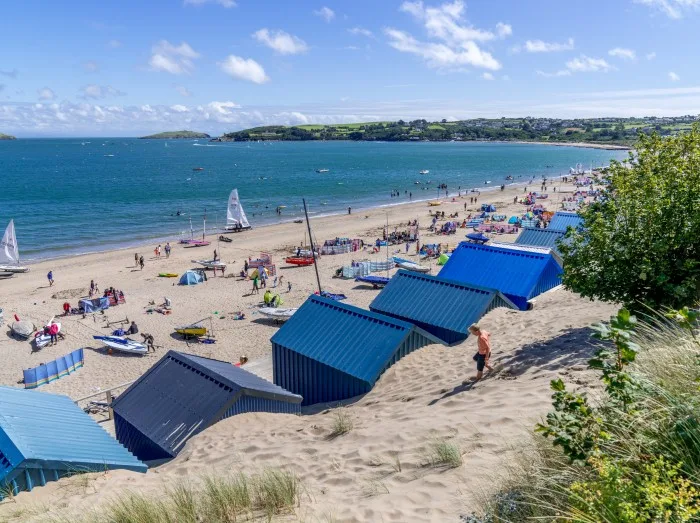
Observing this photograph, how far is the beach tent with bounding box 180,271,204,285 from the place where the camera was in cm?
3275

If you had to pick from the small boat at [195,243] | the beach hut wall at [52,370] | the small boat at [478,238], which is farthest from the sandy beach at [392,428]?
the small boat at [478,238]

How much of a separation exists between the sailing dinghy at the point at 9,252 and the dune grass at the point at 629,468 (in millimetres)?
40170

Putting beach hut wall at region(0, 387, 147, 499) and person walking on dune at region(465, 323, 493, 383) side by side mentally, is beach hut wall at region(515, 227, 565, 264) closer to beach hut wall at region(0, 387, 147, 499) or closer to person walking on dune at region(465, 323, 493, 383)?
person walking on dune at region(465, 323, 493, 383)

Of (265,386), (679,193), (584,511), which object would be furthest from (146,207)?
(584,511)

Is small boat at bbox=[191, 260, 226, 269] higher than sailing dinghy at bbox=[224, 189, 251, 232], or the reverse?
sailing dinghy at bbox=[224, 189, 251, 232]

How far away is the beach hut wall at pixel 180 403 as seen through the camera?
975 centimetres

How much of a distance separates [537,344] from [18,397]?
10.0 meters

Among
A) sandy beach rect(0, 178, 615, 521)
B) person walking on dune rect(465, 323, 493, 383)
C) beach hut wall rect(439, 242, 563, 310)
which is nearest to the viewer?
sandy beach rect(0, 178, 615, 521)

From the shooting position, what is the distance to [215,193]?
254ft

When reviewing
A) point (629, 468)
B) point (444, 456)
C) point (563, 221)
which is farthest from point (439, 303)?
point (563, 221)

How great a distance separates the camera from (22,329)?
24.2 metres

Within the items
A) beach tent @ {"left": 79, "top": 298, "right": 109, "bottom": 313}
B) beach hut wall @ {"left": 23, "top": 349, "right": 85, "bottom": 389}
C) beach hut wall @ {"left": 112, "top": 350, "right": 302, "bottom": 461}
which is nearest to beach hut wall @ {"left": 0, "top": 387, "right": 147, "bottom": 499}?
beach hut wall @ {"left": 112, "top": 350, "right": 302, "bottom": 461}

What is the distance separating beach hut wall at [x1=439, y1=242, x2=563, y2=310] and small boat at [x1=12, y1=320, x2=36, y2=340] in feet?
62.4

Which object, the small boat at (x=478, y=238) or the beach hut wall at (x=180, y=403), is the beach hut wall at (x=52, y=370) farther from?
the small boat at (x=478, y=238)
